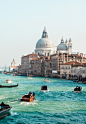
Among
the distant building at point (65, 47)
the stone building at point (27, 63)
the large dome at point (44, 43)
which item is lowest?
the stone building at point (27, 63)

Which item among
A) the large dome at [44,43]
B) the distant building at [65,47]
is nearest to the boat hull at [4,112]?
the distant building at [65,47]

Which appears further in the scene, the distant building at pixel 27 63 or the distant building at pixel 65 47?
the distant building at pixel 65 47

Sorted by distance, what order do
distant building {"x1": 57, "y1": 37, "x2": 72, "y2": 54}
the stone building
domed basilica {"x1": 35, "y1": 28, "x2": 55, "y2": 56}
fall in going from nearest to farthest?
the stone building, distant building {"x1": 57, "y1": 37, "x2": 72, "y2": 54}, domed basilica {"x1": 35, "y1": 28, "x2": 55, "y2": 56}

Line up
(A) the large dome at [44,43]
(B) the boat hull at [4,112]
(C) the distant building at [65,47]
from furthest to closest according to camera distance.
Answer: (A) the large dome at [44,43] → (C) the distant building at [65,47] → (B) the boat hull at [4,112]

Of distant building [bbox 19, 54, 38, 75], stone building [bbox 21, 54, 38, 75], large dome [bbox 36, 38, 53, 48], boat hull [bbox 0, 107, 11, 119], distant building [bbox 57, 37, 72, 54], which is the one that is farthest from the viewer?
large dome [bbox 36, 38, 53, 48]

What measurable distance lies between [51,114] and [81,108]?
4731 mm

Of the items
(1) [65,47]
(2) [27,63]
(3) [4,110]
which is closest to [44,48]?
(1) [65,47]

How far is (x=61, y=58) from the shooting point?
121188 mm

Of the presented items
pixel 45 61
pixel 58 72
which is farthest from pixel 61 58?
pixel 45 61

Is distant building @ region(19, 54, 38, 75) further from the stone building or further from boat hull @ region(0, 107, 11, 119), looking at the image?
boat hull @ region(0, 107, 11, 119)

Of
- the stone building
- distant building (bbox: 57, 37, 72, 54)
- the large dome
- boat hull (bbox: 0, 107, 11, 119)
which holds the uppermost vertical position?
the large dome

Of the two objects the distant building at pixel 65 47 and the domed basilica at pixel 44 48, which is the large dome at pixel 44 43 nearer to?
the domed basilica at pixel 44 48

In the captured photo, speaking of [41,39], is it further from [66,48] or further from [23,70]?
[23,70]

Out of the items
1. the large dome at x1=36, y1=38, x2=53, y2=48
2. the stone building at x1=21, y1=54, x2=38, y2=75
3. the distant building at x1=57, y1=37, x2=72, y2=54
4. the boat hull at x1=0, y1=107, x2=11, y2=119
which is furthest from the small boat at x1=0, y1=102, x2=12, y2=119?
the large dome at x1=36, y1=38, x2=53, y2=48
